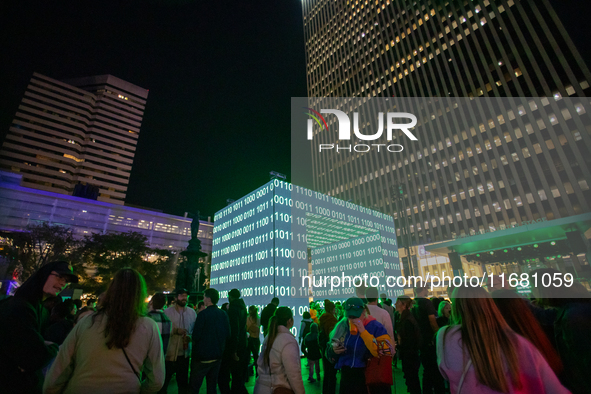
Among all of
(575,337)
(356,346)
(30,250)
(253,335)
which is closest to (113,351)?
(356,346)

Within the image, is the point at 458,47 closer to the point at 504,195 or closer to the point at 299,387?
the point at 504,195

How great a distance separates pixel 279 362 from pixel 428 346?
375 centimetres

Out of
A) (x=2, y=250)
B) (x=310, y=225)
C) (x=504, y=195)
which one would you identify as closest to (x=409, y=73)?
(x=504, y=195)

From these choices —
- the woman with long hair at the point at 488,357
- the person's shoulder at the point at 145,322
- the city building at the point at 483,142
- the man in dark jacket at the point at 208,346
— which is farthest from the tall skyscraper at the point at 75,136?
the woman with long hair at the point at 488,357

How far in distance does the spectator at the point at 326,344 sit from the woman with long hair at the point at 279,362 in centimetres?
228

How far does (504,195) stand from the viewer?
43.6m

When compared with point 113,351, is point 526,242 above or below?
above

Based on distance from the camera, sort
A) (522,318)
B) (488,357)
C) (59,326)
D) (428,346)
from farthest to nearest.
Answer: (428,346), (59,326), (522,318), (488,357)

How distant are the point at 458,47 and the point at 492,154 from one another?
23.4 m

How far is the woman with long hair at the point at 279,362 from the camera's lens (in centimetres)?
292

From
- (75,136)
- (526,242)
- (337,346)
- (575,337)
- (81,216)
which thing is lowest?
(337,346)

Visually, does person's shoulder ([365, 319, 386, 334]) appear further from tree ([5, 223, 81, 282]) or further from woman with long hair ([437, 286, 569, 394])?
tree ([5, 223, 81, 282])

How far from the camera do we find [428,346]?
520 cm

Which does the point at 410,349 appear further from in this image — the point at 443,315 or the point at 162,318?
the point at 162,318
